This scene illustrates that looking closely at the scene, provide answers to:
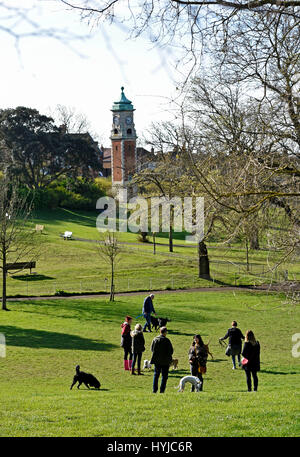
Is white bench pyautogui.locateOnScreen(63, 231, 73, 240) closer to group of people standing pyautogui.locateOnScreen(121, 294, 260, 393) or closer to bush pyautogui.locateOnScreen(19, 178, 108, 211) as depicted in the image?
bush pyautogui.locateOnScreen(19, 178, 108, 211)

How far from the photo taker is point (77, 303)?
1247 inches

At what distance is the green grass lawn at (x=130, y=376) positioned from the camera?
322 inches

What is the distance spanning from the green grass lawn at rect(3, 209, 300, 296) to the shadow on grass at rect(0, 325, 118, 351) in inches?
373

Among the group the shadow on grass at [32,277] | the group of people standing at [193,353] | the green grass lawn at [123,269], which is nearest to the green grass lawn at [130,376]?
the group of people standing at [193,353]

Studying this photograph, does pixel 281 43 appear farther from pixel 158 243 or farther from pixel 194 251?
pixel 158 243

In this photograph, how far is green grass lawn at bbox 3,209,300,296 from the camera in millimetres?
38062

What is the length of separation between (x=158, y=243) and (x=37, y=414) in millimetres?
52399

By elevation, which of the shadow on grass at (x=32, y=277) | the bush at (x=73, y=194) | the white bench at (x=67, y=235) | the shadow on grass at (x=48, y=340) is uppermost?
the bush at (x=73, y=194)

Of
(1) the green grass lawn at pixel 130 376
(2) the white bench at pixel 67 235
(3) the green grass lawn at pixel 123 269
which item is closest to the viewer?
(1) the green grass lawn at pixel 130 376

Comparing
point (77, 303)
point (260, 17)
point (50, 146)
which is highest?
point (50, 146)

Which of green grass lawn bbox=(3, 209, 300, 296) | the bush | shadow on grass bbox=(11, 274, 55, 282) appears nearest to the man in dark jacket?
green grass lawn bbox=(3, 209, 300, 296)

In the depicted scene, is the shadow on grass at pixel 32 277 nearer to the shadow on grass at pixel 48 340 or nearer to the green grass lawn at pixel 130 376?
the green grass lawn at pixel 130 376

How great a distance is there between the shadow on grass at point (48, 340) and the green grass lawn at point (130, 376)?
34mm

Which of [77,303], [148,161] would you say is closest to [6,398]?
[77,303]
